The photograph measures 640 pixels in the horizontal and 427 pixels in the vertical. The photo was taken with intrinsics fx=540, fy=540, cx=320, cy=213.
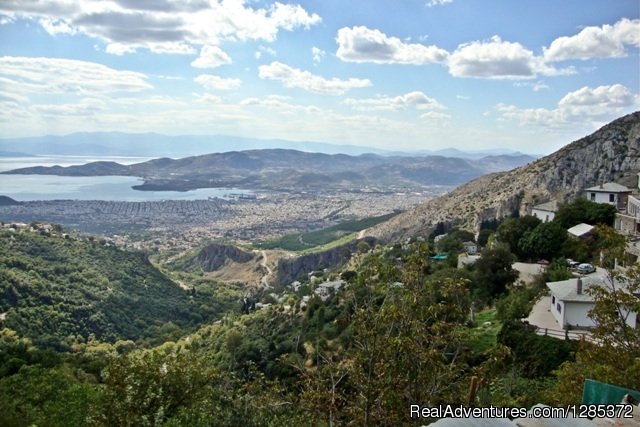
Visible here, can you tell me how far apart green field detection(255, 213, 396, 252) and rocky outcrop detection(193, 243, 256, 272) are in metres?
8.42

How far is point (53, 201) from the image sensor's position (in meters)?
178

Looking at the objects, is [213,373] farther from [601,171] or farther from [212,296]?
[212,296]

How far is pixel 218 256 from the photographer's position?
95312mm

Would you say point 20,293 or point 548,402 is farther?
point 20,293

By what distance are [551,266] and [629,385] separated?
58.8 feet

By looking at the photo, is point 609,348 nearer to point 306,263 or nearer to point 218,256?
point 306,263

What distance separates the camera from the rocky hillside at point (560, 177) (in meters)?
50.9

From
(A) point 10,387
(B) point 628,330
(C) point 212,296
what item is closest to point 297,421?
(B) point 628,330

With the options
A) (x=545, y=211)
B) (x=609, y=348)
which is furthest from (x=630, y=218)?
(x=609, y=348)

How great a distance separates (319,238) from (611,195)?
252 feet

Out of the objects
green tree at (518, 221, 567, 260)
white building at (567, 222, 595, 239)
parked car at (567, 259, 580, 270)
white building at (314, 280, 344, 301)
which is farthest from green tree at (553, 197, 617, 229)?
white building at (314, 280, 344, 301)

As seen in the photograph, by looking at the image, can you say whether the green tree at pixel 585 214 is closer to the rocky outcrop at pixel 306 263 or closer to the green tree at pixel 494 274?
the green tree at pixel 494 274

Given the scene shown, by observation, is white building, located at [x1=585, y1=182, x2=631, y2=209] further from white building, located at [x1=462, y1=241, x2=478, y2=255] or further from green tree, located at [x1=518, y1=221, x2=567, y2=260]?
white building, located at [x1=462, y1=241, x2=478, y2=255]

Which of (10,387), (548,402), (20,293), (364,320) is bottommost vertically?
(20,293)
